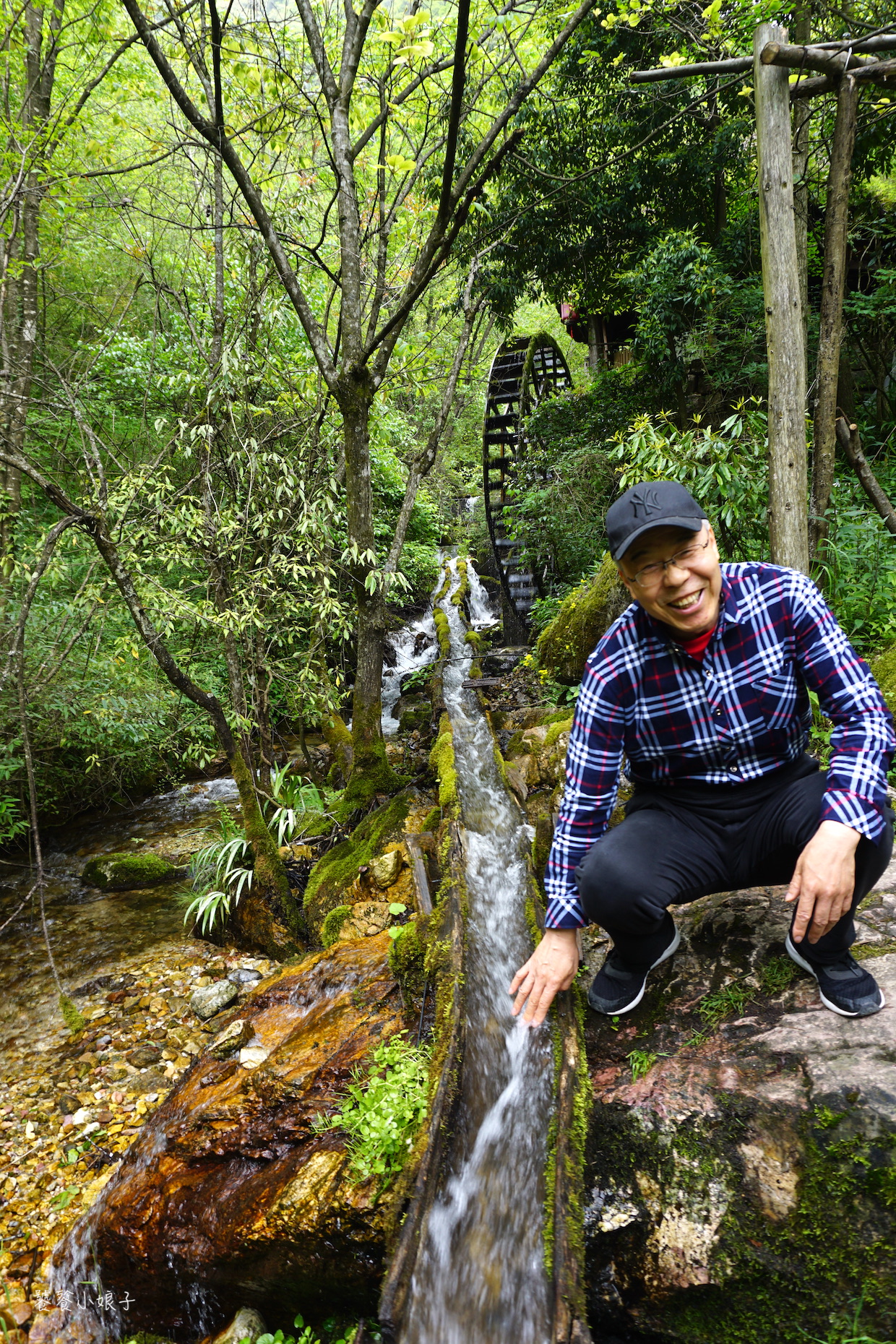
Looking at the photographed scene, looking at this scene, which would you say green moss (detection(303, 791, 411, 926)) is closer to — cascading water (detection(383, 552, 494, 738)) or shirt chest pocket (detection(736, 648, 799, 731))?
shirt chest pocket (detection(736, 648, 799, 731))

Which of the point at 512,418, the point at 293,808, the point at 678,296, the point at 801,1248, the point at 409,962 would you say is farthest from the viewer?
the point at 512,418

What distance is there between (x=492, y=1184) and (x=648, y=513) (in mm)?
2054

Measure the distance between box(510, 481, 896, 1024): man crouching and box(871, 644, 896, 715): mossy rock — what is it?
1987 mm

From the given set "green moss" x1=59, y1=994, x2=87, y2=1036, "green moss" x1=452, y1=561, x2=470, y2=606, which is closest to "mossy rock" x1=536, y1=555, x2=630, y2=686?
"green moss" x1=59, y1=994, x2=87, y2=1036

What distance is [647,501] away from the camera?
5.68 feet

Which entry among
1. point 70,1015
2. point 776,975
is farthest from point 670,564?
point 70,1015

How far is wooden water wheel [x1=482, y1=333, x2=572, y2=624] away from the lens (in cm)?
1127

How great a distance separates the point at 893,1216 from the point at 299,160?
689 cm

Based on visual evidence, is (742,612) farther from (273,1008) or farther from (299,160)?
(299,160)

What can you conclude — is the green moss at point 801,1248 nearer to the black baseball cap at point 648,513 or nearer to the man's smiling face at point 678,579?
the man's smiling face at point 678,579

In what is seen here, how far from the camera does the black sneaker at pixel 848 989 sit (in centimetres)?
174

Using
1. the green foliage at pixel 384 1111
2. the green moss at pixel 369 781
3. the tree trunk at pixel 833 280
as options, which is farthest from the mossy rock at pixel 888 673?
the green moss at pixel 369 781

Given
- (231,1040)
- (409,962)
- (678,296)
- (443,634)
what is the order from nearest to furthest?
1. (409,962)
2. (231,1040)
3. (678,296)
4. (443,634)

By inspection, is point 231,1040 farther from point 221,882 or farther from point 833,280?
point 833,280
